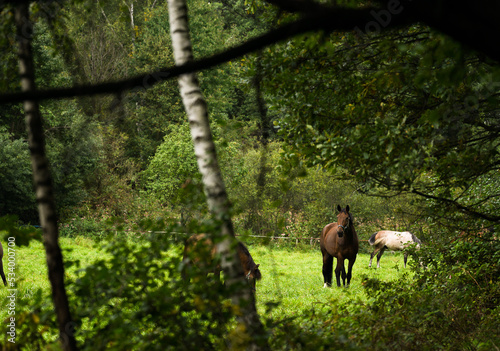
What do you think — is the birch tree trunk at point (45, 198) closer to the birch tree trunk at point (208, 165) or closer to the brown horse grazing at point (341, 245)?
the birch tree trunk at point (208, 165)

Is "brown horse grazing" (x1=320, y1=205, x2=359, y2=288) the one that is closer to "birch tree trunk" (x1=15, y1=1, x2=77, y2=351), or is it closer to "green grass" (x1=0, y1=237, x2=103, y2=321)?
"green grass" (x1=0, y1=237, x2=103, y2=321)

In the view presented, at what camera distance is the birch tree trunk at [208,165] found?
3.09 metres

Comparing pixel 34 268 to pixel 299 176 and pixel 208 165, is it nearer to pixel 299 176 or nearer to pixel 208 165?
pixel 208 165

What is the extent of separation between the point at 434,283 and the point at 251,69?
4.44m

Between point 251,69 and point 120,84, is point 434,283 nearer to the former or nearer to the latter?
point 251,69

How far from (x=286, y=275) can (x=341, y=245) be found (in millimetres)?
1889

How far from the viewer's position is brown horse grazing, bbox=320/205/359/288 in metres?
11.9

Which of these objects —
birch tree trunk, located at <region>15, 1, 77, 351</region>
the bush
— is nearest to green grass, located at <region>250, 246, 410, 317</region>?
the bush

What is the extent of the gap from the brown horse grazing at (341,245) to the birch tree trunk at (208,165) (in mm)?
8816

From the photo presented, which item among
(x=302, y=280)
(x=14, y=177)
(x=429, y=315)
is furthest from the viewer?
(x=14, y=177)

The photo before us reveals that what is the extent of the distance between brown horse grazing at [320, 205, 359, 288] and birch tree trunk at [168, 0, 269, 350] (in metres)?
8.82

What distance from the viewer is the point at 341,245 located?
40.0ft

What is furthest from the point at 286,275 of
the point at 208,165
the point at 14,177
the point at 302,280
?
the point at 14,177

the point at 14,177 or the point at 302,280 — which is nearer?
the point at 302,280
